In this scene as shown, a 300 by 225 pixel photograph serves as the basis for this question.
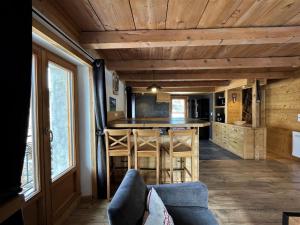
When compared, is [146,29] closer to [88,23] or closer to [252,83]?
[88,23]

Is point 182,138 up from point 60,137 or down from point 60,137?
down

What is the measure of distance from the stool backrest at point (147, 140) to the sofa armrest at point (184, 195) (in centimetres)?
114

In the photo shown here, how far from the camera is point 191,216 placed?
1661 mm

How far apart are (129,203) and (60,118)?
1787mm

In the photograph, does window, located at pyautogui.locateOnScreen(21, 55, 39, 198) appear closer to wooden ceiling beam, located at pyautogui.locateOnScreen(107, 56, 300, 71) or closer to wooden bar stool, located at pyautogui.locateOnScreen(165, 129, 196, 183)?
wooden bar stool, located at pyautogui.locateOnScreen(165, 129, 196, 183)

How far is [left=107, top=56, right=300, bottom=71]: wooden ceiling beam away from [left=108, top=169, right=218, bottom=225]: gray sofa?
2.53 meters

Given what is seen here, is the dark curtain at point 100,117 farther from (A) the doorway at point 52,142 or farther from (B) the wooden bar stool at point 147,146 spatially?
(B) the wooden bar stool at point 147,146

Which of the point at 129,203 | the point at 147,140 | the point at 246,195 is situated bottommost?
the point at 246,195

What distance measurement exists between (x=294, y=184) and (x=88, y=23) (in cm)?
423

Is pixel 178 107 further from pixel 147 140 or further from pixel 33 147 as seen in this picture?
pixel 33 147

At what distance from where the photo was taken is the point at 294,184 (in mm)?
3514

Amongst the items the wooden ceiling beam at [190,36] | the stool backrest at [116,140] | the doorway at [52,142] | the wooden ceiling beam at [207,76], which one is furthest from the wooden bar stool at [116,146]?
the wooden ceiling beam at [207,76]

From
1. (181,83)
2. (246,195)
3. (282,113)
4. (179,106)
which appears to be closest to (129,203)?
(246,195)

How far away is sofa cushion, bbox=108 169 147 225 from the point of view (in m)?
1.11
